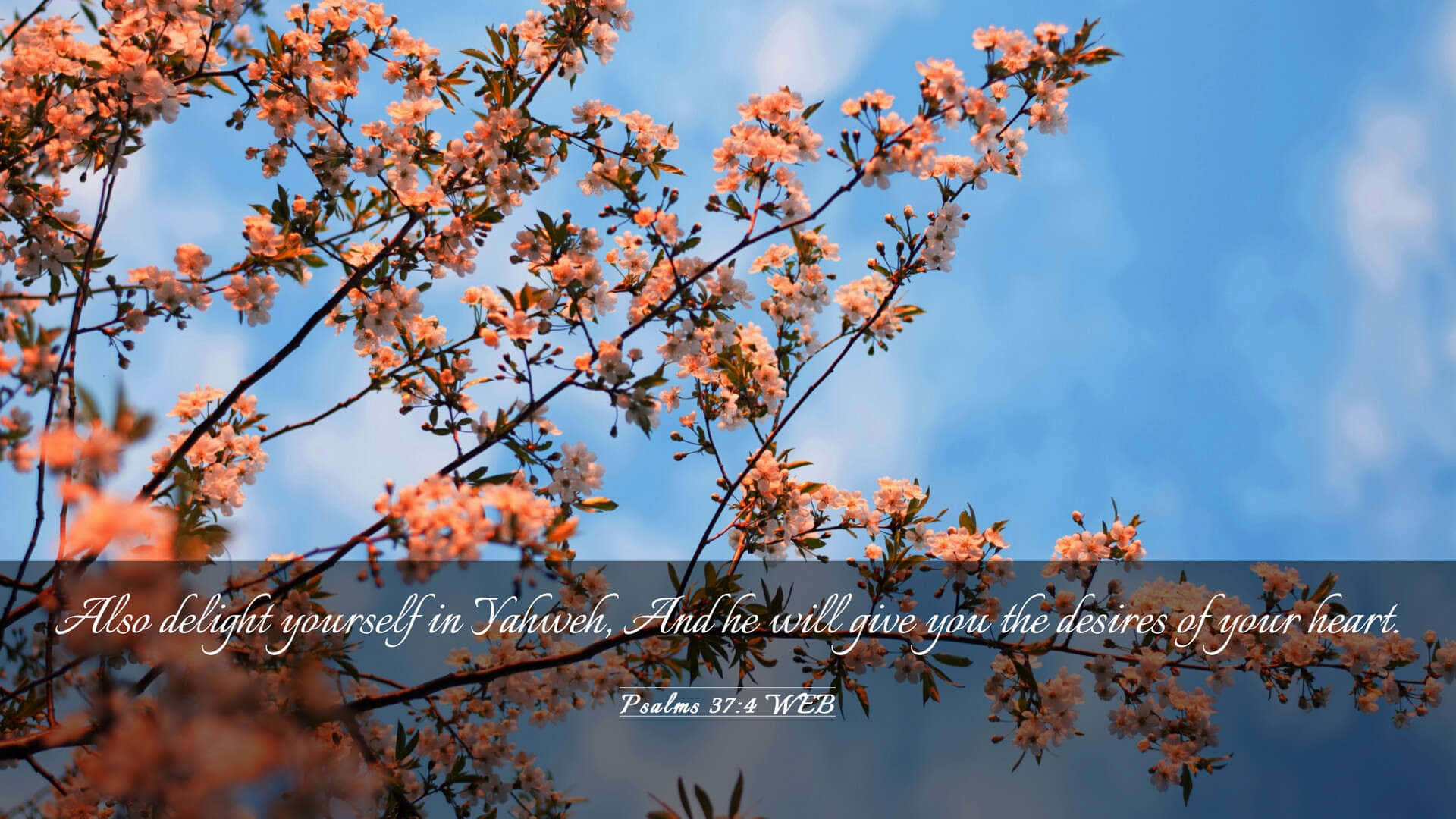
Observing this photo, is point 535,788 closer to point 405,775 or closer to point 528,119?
point 405,775

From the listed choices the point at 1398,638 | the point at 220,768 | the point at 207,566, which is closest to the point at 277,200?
the point at 207,566

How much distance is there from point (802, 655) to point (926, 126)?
2.19 metres

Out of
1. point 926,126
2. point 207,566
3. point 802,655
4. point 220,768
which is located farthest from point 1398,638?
point 207,566

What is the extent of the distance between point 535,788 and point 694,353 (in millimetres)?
2160

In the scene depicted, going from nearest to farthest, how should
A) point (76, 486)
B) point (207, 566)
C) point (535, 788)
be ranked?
point (76, 486) < point (207, 566) < point (535, 788)

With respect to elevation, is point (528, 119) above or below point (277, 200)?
above

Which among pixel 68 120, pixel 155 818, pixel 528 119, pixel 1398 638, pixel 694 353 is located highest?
pixel 528 119

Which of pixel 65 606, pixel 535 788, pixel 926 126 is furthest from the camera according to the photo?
pixel 535 788

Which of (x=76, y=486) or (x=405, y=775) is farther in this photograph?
(x=405, y=775)

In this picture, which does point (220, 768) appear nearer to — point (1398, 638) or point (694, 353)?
point (694, 353)

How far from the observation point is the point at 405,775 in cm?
371

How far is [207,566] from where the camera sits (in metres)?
3.29

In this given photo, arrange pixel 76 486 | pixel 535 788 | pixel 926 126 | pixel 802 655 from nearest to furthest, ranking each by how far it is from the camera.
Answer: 1. pixel 76 486
2. pixel 926 126
3. pixel 802 655
4. pixel 535 788

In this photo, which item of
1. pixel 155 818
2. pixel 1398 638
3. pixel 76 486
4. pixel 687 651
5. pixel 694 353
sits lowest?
pixel 155 818
